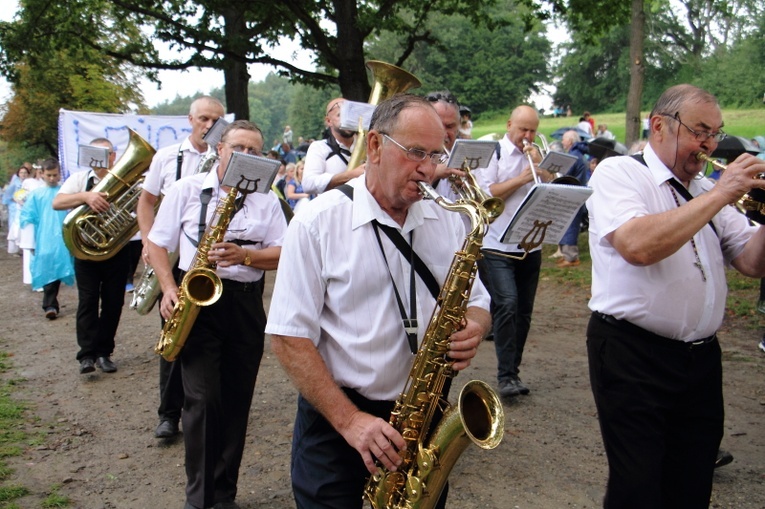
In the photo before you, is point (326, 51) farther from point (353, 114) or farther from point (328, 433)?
point (328, 433)

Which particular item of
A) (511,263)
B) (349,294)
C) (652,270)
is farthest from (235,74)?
(349,294)

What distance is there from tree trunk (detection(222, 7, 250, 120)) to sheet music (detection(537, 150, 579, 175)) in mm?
10003

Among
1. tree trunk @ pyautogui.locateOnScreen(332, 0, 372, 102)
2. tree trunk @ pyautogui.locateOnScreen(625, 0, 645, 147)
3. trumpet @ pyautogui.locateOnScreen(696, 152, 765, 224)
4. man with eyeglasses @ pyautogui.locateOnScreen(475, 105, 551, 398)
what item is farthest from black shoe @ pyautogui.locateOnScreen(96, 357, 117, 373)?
tree trunk @ pyautogui.locateOnScreen(625, 0, 645, 147)

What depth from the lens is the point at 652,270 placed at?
3.12m

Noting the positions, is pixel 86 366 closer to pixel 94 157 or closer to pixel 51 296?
pixel 94 157

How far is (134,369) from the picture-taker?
7.55 m

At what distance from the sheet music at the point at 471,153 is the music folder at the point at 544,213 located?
5.51 feet

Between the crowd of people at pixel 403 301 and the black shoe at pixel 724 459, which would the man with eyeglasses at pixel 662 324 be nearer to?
the crowd of people at pixel 403 301

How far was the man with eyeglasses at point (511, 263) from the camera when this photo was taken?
598cm

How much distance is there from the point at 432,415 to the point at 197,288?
198 cm

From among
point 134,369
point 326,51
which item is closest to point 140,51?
point 326,51

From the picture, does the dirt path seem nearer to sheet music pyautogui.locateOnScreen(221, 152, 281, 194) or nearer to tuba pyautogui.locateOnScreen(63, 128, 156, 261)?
tuba pyautogui.locateOnScreen(63, 128, 156, 261)

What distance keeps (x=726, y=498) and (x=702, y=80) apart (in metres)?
36.4

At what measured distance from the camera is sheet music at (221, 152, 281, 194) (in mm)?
4082
